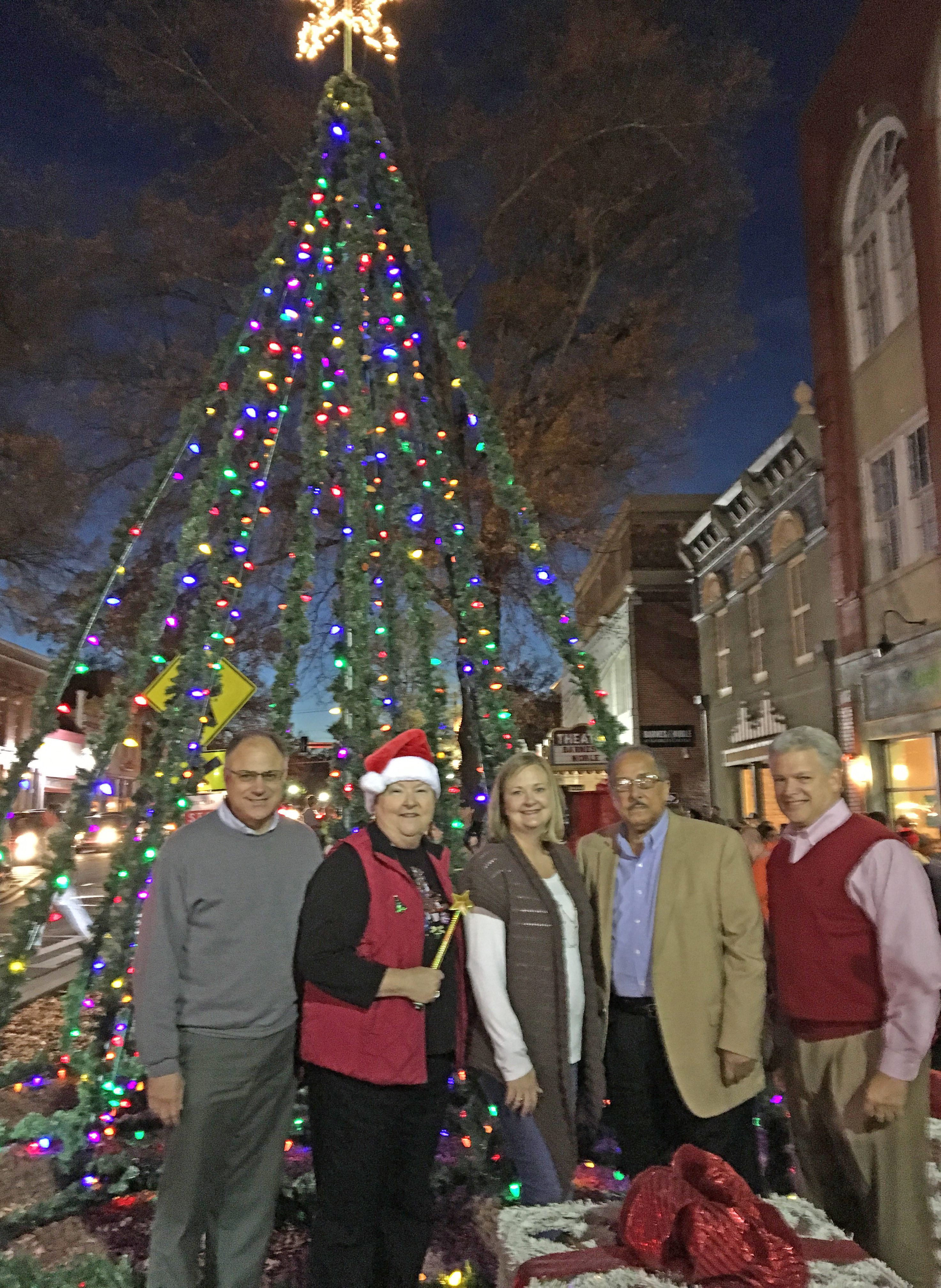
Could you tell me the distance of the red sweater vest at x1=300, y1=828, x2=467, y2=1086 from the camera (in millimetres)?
2748

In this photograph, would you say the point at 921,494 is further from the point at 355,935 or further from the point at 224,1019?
the point at 224,1019

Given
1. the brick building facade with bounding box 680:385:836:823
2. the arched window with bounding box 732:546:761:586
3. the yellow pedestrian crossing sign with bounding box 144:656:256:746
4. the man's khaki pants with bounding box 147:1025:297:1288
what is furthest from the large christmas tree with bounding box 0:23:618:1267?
the arched window with bounding box 732:546:761:586

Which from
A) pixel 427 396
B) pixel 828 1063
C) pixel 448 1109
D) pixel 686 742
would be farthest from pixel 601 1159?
pixel 686 742

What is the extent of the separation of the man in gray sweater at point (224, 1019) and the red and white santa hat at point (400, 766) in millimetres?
318

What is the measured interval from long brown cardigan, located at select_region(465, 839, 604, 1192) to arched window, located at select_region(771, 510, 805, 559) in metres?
14.7

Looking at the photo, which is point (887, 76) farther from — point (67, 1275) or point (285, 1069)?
point (67, 1275)

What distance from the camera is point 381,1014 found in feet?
9.09

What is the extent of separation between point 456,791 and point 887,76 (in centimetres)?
1238

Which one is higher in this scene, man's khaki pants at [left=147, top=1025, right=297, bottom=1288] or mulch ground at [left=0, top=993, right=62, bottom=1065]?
man's khaki pants at [left=147, top=1025, right=297, bottom=1288]

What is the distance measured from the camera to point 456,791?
527cm

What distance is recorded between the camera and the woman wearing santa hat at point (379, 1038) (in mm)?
2727

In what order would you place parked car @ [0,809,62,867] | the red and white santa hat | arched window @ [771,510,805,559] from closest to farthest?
the red and white santa hat < arched window @ [771,510,805,559] < parked car @ [0,809,62,867]

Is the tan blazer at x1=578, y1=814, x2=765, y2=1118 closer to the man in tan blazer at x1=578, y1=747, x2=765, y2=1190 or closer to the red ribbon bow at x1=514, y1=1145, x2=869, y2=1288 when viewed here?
the man in tan blazer at x1=578, y1=747, x2=765, y2=1190

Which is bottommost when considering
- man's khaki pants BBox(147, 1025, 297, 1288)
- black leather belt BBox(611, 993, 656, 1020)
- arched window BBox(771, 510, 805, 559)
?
man's khaki pants BBox(147, 1025, 297, 1288)
